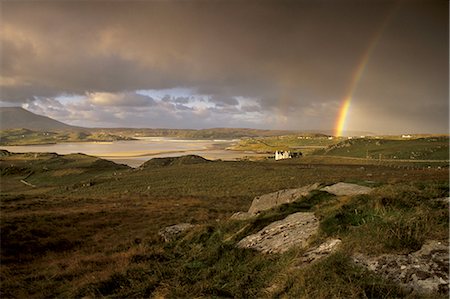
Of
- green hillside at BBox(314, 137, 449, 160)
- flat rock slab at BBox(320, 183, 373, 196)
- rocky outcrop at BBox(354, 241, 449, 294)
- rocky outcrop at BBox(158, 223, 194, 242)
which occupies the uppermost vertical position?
flat rock slab at BBox(320, 183, 373, 196)

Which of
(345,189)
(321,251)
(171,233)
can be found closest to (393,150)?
(345,189)

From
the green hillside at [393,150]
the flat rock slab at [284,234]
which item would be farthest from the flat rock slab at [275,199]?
the green hillside at [393,150]

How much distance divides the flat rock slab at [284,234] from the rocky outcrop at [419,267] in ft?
7.90

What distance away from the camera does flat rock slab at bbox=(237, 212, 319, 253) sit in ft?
34.6

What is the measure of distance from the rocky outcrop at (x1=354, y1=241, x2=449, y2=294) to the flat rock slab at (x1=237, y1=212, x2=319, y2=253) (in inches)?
94.8

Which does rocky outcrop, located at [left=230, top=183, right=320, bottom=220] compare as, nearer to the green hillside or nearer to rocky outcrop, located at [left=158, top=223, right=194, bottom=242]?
rocky outcrop, located at [left=158, top=223, right=194, bottom=242]

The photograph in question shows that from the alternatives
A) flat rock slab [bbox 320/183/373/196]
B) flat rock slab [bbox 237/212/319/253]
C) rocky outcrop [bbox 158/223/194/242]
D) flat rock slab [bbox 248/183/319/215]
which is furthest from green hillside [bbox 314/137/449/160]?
flat rock slab [bbox 237/212/319/253]

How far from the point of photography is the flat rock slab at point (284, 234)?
10.5 metres

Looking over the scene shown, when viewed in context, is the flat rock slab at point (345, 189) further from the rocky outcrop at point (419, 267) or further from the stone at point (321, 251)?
the rocky outcrop at point (419, 267)

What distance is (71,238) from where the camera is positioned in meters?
21.4

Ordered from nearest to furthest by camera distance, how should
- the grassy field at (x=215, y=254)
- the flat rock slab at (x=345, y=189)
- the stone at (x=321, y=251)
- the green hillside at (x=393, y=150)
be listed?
the grassy field at (x=215, y=254) < the stone at (x=321, y=251) < the flat rock slab at (x=345, y=189) < the green hillside at (x=393, y=150)

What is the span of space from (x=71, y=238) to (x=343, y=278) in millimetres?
19333

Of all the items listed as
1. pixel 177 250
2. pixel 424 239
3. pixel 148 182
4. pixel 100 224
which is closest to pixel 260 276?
pixel 424 239

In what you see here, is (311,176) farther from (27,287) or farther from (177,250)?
(27,287)
